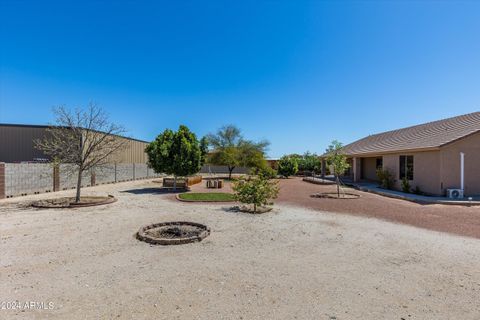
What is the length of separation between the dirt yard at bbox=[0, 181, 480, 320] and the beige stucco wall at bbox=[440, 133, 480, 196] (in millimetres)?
8262

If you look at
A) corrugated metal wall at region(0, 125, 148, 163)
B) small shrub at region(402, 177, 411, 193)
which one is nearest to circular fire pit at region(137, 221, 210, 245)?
small shrub at region(402, 177, 411, 193)

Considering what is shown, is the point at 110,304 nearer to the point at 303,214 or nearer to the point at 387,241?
the point at 387,241

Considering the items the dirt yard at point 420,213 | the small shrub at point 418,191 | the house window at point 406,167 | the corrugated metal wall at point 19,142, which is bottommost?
the dirt yard at point 420,213

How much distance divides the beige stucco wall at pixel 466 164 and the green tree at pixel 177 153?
13.4 m

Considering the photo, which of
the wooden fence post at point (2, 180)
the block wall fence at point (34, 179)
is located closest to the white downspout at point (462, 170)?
the block wall fence at point (34, 179)

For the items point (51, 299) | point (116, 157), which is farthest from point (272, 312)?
point (116, 157)

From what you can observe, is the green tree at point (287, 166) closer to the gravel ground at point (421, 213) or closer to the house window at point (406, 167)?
the house window at point (406, 167)

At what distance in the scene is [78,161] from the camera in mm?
11602

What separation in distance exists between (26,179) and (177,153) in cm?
791

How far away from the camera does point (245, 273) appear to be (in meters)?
4.21

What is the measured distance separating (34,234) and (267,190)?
6.89m

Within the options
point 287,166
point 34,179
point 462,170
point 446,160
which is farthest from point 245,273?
point 287,166

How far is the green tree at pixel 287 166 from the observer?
29109mm

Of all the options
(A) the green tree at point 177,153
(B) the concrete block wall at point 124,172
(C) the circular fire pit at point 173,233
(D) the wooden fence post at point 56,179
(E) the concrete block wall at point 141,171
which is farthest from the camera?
(E) the concrete block wall at point 141,171
